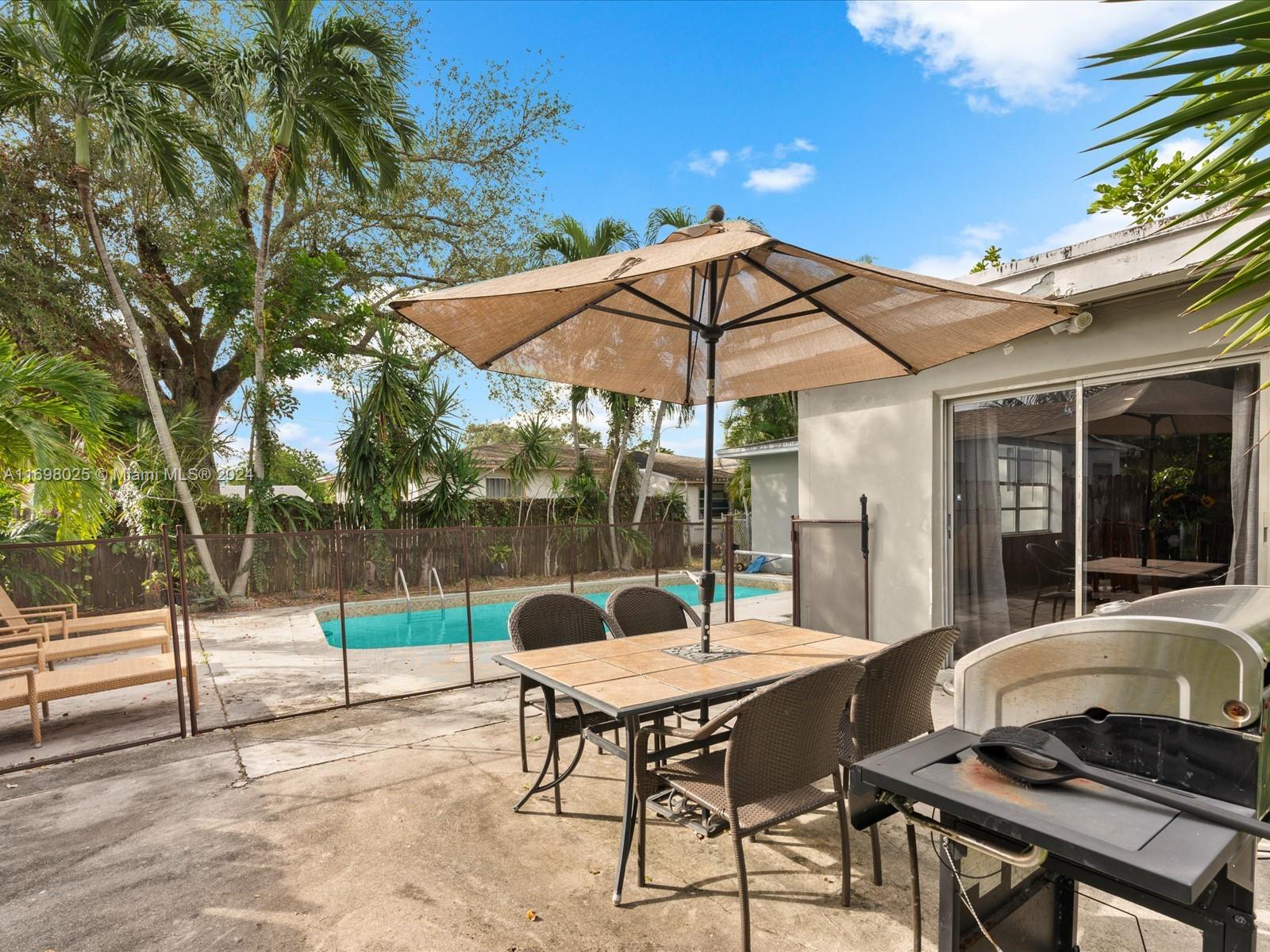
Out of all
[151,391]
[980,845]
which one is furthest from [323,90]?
[980,845]

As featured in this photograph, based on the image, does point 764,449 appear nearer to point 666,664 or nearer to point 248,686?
point 248,686

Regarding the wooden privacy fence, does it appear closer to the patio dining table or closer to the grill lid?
the patio dining table

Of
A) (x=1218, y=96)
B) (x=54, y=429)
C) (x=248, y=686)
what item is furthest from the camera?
(x=248, y=686)

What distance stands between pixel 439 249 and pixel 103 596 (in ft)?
31.6

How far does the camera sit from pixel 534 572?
14.4m

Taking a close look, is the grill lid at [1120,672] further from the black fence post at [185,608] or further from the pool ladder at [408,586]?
the pool ladder at [408,586]

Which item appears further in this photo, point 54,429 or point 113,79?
point 113,79

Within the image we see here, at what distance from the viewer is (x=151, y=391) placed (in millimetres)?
9836

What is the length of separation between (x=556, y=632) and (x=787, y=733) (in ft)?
5.75

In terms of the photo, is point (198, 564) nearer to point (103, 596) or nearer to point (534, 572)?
point (103, 596)

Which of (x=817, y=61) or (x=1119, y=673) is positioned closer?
(x=1119, y=673)

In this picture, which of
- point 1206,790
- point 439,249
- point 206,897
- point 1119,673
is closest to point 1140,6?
point 1119,673

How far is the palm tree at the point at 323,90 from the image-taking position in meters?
9.23

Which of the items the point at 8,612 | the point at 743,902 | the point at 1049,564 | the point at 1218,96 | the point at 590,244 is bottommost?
the point at 743,902
